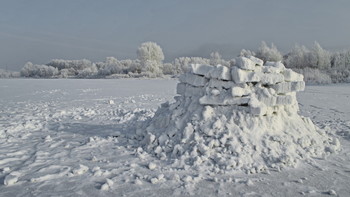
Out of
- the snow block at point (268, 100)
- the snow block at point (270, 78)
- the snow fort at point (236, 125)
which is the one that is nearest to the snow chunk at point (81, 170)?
the snow fort at point (236, 125)

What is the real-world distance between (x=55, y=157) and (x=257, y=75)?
334 centimetres

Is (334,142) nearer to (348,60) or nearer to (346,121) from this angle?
(346,121)

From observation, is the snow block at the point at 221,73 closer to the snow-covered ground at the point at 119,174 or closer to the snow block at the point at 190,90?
the snow block at the point at 190,90

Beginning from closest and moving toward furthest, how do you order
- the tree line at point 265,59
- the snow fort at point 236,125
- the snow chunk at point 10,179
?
the snow chunk at point 10,179
the snow fort at point 236,125
the tree line at point 265,59

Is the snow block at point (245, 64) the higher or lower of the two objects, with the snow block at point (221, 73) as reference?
higher

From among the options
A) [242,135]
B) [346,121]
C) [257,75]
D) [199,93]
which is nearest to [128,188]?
[242,135]

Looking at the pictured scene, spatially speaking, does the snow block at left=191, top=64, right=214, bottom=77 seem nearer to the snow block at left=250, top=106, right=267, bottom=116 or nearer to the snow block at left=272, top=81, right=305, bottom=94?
the snow block at left=250, top=106, right=267, bottom=116

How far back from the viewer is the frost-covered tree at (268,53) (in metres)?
28.6

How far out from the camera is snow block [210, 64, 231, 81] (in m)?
4.42

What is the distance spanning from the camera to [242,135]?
395cm

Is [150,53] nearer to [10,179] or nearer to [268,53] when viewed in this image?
[268,53]

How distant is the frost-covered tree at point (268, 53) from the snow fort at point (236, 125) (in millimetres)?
25221

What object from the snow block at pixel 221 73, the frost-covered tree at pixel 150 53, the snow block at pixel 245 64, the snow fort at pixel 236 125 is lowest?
the snow fort at pixel 236 125

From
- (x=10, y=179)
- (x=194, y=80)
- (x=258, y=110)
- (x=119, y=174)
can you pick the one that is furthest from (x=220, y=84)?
(x=10, y=179)
